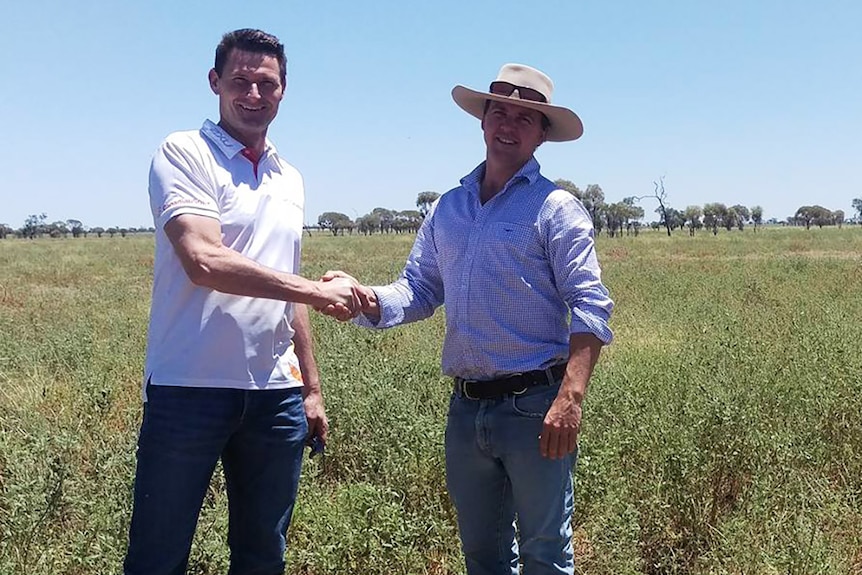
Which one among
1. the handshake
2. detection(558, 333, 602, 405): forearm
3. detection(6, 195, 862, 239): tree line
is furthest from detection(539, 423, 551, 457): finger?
detection(6, 195, 862, 239): tree line

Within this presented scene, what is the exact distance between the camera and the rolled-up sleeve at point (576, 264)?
235 cm

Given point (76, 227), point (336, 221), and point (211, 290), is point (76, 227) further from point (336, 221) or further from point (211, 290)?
point (211, 290)

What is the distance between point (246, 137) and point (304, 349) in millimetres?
862

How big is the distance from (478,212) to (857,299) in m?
11.0

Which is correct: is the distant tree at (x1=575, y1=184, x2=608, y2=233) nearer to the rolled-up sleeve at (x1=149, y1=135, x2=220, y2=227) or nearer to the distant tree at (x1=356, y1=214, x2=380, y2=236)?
the distant tree at (x1=356, y1=214, x2=380, y2=236)

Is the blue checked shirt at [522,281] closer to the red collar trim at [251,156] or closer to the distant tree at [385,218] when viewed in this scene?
the red collar trim at [251,156]

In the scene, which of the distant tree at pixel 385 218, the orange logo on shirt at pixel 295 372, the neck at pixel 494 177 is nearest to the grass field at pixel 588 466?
the orange logo on shirt at pixel 295 372

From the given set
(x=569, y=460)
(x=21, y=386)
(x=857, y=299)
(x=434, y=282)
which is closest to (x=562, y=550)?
(x=569, y=460)

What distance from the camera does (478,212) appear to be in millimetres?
2598

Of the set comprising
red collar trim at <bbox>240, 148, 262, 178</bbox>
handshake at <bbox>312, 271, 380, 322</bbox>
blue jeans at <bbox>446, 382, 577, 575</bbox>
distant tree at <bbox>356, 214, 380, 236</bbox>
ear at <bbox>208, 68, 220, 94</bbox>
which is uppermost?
distant tree at <bbox>356, 214, 380, 236</bbox>

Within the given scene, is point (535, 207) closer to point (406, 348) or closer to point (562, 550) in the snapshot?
point (562, 550)

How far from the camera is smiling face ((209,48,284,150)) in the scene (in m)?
2.44

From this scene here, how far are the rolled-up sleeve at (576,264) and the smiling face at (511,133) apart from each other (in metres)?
0.21

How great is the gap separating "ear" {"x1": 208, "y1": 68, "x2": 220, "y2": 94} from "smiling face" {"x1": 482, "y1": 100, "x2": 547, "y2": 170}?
3.33 feet
